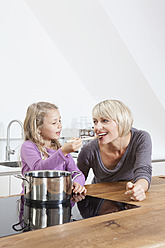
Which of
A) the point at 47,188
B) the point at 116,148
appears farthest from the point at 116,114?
the point at 47,188

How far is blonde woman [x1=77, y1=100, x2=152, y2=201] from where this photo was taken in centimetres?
177

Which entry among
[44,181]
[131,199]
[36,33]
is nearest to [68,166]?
[131,199]

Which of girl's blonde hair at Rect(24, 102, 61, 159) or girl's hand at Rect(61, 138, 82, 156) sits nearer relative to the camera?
girl's hand at Rect(61, 138, 82, 156)

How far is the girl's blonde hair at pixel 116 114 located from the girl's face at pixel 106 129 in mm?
21

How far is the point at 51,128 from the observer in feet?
6.52

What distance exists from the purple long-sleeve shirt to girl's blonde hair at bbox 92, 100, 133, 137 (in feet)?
0.98

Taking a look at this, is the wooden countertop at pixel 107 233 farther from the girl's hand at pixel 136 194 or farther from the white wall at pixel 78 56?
the white wall at pixel 78 56

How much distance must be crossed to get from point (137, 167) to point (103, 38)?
1943 mm

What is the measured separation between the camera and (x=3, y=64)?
3.35 m

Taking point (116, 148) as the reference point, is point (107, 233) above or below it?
below

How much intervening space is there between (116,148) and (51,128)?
40 centimetres

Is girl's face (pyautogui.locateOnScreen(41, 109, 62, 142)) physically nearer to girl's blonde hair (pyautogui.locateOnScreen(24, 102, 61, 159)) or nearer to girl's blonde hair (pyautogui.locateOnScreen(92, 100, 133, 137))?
girl's blonde hair (pyautogui.locateOnScreen(24, 102, 61, 159))

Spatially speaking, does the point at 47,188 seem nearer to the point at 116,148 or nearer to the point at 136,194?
the point at 136,194

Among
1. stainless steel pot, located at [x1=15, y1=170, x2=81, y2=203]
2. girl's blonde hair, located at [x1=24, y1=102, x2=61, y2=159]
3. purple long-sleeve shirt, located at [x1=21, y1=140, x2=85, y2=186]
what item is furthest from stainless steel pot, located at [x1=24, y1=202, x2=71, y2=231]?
girl's blonde hair, located at [x1=24, y1=102, x2=61, y2=159]
